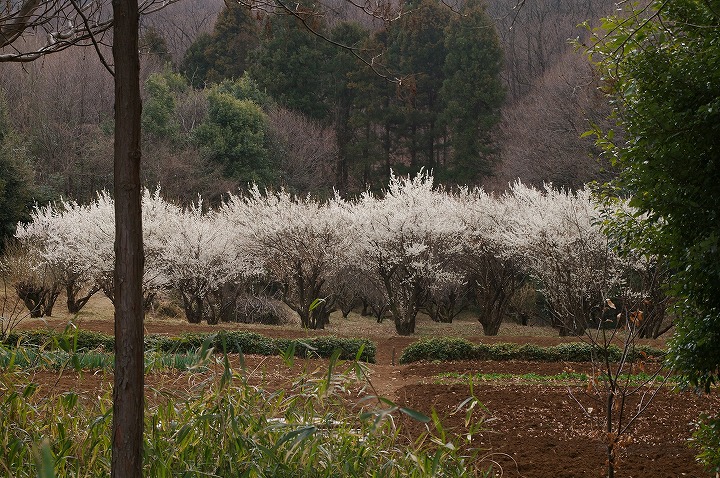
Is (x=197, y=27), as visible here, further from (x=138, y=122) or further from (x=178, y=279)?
(x=138, y=122)

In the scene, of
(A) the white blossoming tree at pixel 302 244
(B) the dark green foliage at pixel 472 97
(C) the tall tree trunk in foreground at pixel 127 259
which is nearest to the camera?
(C) the tall tree trunk in foreground at pixel 127 259

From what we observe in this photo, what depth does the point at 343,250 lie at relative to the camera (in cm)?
1944

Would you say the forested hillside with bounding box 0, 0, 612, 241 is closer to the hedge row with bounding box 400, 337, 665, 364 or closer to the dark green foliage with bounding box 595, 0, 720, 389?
the hedge row with bounding box 400, 337, 665, 364

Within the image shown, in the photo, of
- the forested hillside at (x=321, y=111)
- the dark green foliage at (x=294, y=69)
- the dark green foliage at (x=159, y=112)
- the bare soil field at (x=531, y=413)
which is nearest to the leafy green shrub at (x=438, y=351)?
the bare soil field at (x=531, y=413)

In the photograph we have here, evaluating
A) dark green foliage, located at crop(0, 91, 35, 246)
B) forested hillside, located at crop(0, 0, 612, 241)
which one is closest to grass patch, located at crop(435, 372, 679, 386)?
dark green foliage, located at crop(0, 91, 35, 246)

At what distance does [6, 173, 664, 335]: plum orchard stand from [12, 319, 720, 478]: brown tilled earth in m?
6.37

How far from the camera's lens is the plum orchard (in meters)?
18.0

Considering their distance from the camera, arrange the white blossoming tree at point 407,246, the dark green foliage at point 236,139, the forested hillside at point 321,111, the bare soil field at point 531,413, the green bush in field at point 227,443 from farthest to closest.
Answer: the dark green foliage at point 236,139
the forested hillside at point 321,111
the white blossoming tree at point 407,246
the bare soil field at point 531,413
the green bush in field at point 227,443

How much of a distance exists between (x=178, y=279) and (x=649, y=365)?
39.4ft

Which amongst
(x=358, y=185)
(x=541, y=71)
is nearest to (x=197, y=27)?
(x=358, y=185)

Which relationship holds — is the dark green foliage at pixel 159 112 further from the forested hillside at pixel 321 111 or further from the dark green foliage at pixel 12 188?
the dark green foliage at pixel 12 188

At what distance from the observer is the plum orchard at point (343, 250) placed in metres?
18.0

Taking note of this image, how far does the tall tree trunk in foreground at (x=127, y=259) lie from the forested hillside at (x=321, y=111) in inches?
884

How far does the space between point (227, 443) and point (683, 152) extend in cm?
326
